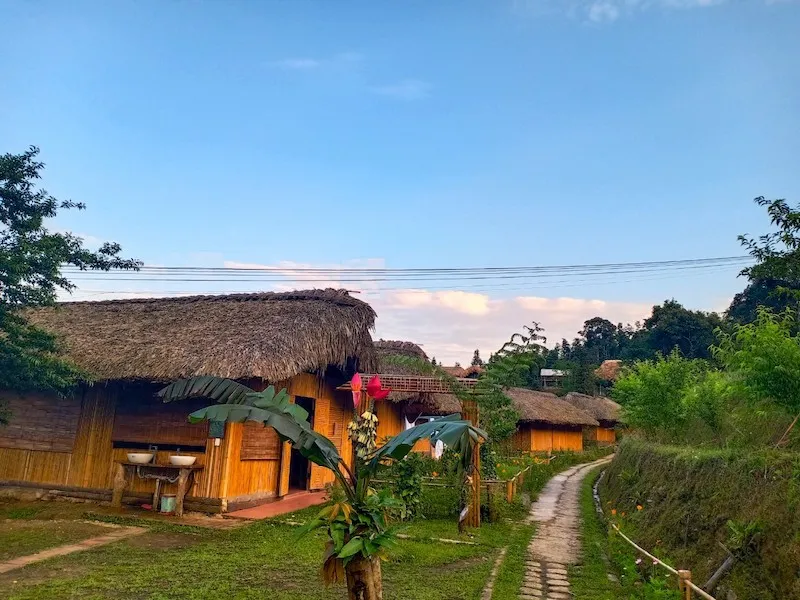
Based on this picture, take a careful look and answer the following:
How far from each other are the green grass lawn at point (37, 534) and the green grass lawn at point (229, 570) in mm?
738

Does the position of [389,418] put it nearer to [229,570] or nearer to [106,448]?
[106,448]

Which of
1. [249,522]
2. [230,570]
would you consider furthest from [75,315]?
[230,570]

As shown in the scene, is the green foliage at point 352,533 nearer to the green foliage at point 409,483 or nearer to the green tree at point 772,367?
the green tree at point 772,367

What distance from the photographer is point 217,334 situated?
11.0 m

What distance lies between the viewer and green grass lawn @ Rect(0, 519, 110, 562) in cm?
729

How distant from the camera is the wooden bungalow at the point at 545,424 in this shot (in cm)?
2978

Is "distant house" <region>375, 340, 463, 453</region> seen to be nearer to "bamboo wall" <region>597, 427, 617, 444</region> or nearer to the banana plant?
the banana plant

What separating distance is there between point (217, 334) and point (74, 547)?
445 centimetres

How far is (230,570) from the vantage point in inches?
260

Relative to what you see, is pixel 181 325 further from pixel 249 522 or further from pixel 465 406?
pixel 465 406

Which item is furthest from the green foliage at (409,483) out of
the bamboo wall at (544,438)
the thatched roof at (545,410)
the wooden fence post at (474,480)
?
the bamboo wall at (544,438)

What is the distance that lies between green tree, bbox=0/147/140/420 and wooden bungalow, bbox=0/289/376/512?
135 centimetres

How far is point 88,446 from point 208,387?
6.78m

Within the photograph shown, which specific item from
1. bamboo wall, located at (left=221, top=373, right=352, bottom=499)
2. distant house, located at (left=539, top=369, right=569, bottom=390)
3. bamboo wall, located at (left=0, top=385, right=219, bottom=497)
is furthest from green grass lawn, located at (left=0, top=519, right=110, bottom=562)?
distant house, located at (left=539, top=369, right=569, bottom=390)
